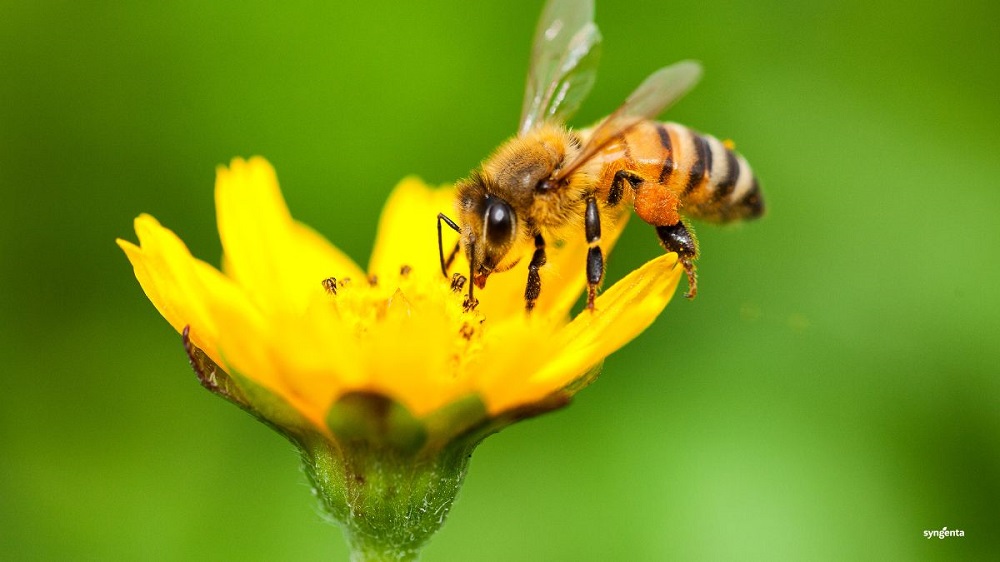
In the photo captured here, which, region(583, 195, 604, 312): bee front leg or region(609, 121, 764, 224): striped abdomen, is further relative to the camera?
region(609, 121, 764, 224): striped abdomen

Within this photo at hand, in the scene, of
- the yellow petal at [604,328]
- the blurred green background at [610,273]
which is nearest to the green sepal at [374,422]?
the yellow petal at [604,328]

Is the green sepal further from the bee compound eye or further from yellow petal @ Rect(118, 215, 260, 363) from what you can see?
the bee compound eye

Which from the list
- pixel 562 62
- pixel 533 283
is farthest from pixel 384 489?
pixel 562 62

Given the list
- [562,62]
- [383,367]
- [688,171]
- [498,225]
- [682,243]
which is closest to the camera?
[383,367]

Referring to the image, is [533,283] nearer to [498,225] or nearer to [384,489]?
[498,225]

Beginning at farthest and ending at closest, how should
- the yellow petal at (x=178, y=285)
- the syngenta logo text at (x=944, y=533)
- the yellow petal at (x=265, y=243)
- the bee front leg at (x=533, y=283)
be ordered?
the syngenta logo text at (x=944, y=533), the yellow petal at (x=265, y=243), the bee front leg at (x=533, y=283), the yellow petal at (x=178, y=285)

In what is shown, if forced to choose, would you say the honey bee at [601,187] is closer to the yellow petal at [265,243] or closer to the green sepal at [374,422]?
the yellow petal at [265,243]

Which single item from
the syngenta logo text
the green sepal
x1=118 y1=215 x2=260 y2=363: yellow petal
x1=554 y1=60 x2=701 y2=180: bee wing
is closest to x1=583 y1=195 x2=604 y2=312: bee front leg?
x1=554 y1=60 x2=701 y2=180: bee wing
